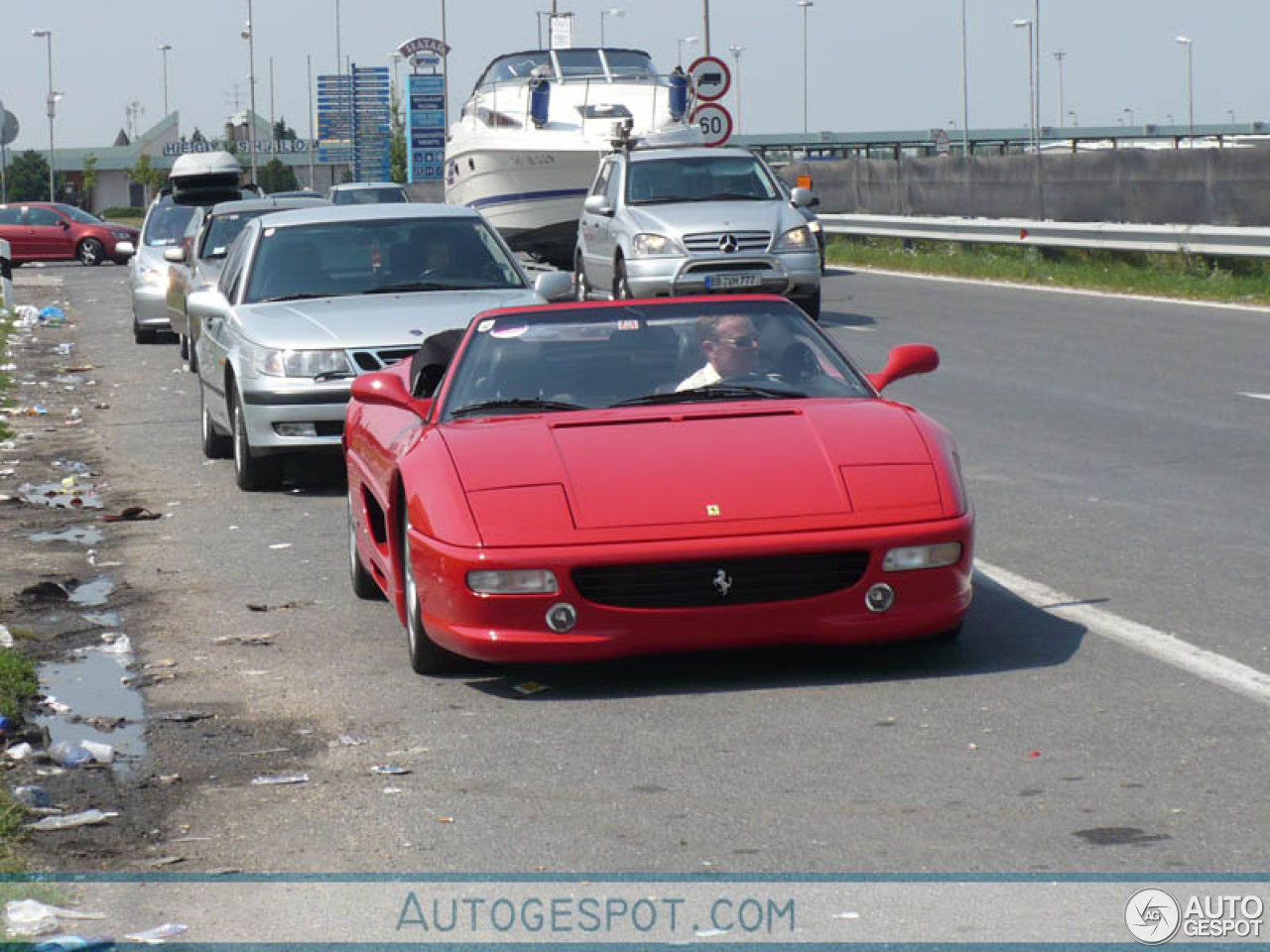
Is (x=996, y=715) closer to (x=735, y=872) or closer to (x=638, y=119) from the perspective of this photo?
(x=735, y=872)

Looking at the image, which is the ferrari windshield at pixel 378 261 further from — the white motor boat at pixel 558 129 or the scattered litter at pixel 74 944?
the white motor boat at pixel 558 129

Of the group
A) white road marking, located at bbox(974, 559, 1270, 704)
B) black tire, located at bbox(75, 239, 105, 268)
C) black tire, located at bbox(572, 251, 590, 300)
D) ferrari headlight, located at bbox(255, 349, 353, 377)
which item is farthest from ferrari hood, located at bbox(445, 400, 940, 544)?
black tire, located at bbox(75, 239, 105, 268)

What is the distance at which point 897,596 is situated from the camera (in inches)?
262

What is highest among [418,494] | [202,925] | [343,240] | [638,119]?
[638,119]

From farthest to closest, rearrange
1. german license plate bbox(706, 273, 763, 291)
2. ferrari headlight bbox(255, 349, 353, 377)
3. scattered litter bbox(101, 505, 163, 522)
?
german license plate bbox(706, 273, 763, 291)
ferrari headlight bbox(255, 349, 353, 377)
scattered litter bbox(101, 505, 163, 522)

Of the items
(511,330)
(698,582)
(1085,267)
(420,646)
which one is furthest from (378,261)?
(1085,267)

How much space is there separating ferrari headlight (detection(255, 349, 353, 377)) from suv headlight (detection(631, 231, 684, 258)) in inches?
397

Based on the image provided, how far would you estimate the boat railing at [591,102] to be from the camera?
30.1 m

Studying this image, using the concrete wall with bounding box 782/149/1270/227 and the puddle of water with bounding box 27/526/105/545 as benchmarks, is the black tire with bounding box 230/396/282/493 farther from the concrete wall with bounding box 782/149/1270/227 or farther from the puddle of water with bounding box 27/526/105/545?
the concrete wall with bounding box 782/149/1270/227

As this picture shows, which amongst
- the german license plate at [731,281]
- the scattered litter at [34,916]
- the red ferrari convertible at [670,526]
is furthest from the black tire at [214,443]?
the scattered litter at [34,916]

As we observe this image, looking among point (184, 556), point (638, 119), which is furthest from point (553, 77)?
point (184, 556)

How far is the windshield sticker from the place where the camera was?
7.80m

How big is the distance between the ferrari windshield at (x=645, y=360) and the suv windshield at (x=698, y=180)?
14708mm

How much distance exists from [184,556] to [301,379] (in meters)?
2.04
